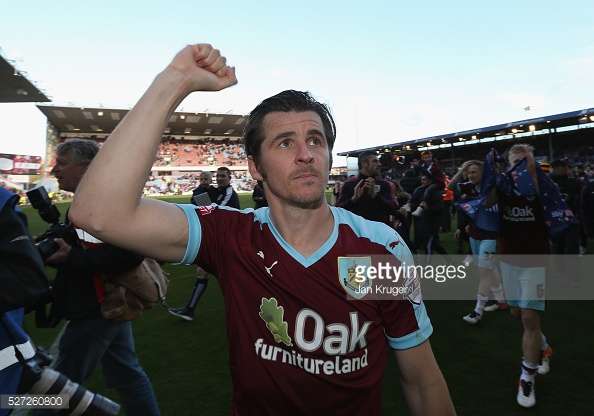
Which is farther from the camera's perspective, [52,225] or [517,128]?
[517,128]

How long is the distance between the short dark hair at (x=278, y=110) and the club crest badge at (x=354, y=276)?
1.90 feet

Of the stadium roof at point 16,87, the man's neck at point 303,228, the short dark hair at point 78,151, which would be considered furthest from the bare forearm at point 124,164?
the stadium roof at point 16,87

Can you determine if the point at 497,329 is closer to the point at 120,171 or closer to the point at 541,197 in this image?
the point at 541,197

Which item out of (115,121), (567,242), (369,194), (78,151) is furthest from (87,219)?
(115,121)

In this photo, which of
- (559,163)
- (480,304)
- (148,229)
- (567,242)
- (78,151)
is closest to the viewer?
(148,229)

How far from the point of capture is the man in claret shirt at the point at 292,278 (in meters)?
1.37

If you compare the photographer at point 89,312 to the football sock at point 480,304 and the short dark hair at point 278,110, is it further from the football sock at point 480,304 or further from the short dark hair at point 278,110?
the football sock at point 480,304

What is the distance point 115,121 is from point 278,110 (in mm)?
55000

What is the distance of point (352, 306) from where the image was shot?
1444mm

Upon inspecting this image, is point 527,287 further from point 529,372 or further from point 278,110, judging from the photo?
point 278,110

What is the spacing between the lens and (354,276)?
1488 mm

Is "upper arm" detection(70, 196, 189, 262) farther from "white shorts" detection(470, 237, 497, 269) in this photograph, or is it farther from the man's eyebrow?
"white shorts" detection(470, 237, 497, 269)

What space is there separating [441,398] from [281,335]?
26.5 inches

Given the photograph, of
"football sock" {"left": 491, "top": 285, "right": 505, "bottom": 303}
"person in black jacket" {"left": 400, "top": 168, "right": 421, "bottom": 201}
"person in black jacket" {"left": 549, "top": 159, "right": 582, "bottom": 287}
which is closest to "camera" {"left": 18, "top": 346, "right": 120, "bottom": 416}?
"football sock" {"left": 491, "top": 285, "right": 505, "bottom": 303}
